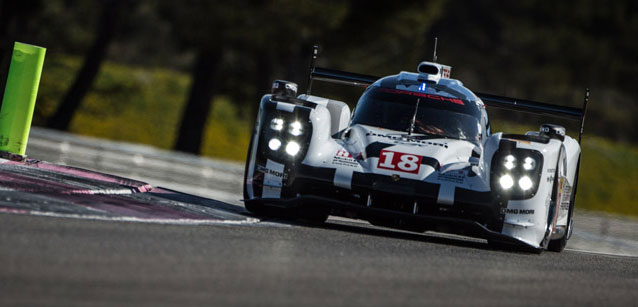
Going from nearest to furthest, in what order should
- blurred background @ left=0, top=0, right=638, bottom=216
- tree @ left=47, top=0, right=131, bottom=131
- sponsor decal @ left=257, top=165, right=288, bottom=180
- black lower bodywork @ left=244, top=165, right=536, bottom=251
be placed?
black lower bodywork @ left=244, top=165, right=536, bottom=251
sponsor decal @ left=257, top=165, right=288, bottom=180
blurred background @ left=0, top=0, right=638, bottom=216
tree @ left=47, top=0, right=131, bottom=131

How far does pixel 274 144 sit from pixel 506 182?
1893mm

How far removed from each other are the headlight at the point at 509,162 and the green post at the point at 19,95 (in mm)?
4315

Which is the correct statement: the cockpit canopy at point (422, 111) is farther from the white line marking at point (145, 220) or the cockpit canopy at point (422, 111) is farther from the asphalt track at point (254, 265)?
the white line marking at point (145, 220)

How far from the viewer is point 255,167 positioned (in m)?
9.20

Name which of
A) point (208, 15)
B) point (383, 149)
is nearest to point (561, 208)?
point (383, 149)

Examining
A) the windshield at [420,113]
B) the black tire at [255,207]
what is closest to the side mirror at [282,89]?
the windshield at [420,113]

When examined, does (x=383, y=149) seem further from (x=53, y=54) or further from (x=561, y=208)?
(x=53, y=54)

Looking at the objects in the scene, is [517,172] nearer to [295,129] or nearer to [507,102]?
[295,129]

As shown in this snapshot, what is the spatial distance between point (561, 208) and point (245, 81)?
19430 mm

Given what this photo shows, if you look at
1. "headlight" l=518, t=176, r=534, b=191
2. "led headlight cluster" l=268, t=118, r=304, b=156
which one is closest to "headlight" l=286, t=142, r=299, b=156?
"led headlight cluster" l=268, t=118, r=304, b=156

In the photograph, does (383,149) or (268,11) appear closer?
(383,149)

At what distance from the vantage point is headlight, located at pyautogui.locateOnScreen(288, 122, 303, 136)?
9.12 m

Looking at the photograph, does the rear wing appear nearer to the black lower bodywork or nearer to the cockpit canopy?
the cockpit canopy

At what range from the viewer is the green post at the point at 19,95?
1011cm
